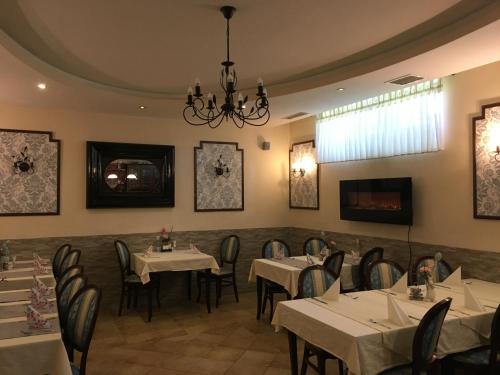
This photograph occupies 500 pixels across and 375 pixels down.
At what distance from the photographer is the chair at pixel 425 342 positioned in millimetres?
2359

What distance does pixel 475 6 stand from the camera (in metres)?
3.02

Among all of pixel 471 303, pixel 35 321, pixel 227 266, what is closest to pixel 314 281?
pixel 471 303

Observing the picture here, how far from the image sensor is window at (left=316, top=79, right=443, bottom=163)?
466 cm

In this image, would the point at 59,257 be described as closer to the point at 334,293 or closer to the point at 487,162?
the point at 334,293

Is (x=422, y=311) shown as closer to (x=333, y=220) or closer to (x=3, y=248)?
(x=333, y=220)

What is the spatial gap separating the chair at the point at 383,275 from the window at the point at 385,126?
60.7 inches

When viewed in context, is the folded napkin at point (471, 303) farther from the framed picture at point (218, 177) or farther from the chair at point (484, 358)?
the framed picture at point (218, 177)

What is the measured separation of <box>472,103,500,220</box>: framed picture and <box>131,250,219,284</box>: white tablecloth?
3.29 m

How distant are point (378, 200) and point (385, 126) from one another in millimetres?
948

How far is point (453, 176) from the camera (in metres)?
4.44

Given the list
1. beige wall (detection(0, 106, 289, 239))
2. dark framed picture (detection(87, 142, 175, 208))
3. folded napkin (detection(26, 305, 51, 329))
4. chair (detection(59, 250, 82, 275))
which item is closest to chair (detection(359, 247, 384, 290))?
beige wall (detection(0, 106, 289, 239))

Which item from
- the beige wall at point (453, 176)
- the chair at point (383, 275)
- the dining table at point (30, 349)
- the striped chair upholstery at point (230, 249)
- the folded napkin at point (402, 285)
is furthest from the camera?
the striped chair upholstery at point (230, 249)

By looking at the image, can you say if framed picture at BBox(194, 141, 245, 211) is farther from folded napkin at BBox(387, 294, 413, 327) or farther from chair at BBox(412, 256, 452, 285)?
folded napkin at BBox(387, 294, 413, 327)

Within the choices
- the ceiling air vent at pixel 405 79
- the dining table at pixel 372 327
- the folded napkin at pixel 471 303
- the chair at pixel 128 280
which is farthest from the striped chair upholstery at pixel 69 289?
the ceiling air vent at pixel 405 79
